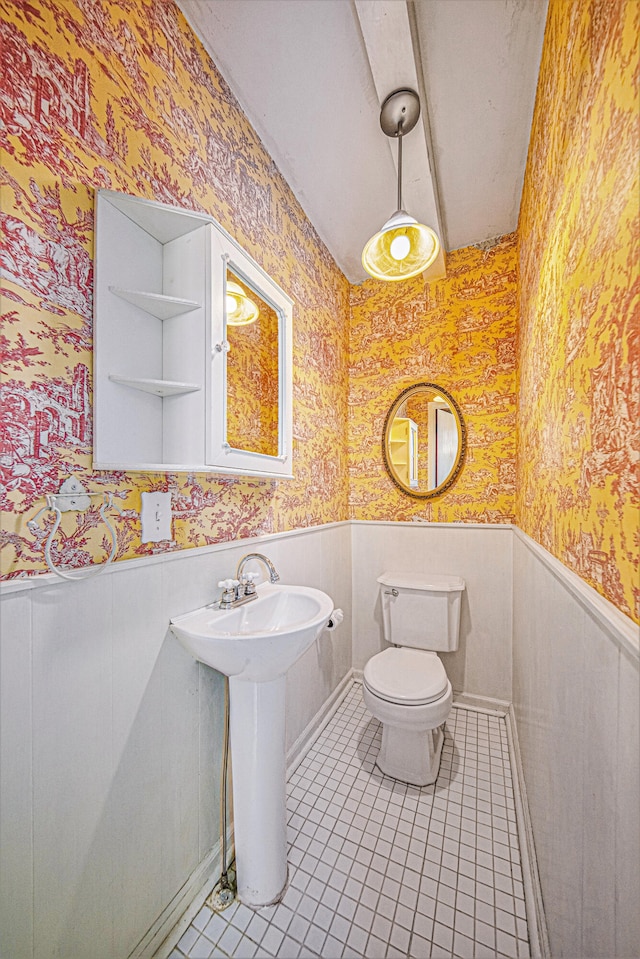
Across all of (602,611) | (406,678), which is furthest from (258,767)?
(602,611)

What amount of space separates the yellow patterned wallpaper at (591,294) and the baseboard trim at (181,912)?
1.43 metres

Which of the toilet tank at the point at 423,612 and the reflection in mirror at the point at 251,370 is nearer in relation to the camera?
the reflection in mirror at the point at 251,370

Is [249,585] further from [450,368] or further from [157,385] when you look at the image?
[450,368]

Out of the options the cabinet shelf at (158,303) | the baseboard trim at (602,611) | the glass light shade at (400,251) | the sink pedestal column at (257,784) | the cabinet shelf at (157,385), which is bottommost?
the sink pedestal column at (257,784)

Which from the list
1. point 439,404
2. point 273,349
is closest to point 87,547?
point 273,349

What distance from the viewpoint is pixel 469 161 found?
1.65 m

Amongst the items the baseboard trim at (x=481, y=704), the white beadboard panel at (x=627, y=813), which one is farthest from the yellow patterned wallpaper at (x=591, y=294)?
the baseboard trim at (x=481, y=704)

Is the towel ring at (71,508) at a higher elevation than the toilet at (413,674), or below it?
higher

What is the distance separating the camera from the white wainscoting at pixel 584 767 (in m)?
0.52

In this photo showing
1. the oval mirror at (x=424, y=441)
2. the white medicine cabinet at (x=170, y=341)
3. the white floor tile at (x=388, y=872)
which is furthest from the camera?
the oval mirror at (x=424, y=441)

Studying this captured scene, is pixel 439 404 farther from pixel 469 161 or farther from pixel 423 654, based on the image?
pixel 423 654

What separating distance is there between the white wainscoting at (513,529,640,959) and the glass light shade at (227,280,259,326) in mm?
1176

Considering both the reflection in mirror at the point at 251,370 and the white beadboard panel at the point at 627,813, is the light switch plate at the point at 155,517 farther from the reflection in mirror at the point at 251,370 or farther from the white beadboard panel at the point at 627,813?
the white beadboard panel at the point at 627,813

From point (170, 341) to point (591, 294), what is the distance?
1042 millimetres
